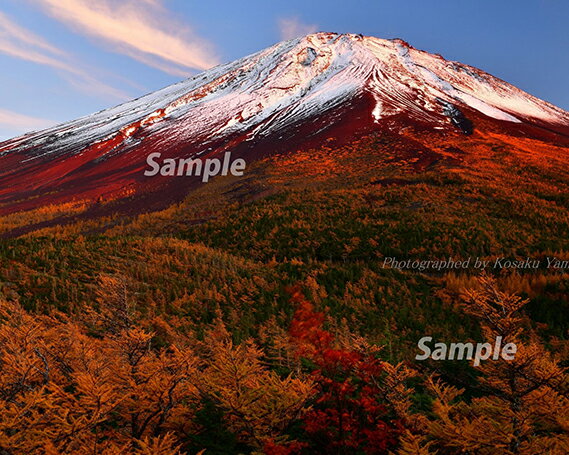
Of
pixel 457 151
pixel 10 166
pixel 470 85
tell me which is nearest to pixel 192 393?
pixel 457 151

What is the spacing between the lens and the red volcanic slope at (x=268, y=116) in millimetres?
30781

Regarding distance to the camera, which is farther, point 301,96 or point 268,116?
point 301,96

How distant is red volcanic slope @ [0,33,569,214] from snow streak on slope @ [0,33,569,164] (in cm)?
24

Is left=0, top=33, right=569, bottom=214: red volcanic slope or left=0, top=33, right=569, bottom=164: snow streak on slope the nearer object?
left=0, top=33, right=569, bottom=214: red volcanic slope

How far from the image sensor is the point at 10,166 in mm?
42562

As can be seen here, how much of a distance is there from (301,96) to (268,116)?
6858mm

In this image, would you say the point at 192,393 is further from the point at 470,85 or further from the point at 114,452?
the point at 470,85

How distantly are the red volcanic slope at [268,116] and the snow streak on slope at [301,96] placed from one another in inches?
9.4

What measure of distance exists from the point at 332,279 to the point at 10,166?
50.9 meters

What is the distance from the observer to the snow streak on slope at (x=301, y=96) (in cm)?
3809

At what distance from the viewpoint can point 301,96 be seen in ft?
144

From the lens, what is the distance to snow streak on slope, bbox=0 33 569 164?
1500 inches

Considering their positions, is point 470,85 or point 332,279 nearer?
point 332,279

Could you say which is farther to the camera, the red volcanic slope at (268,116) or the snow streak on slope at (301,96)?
the snow streak on slope at (301,96)
